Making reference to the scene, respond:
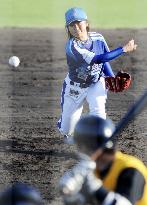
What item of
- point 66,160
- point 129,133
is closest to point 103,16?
point 129,133

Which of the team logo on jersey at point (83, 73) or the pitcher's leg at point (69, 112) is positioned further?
the pitcher's leg at point (69, 112)

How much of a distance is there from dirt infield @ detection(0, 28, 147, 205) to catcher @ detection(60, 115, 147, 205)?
10.2ft

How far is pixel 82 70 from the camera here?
31.3 ft

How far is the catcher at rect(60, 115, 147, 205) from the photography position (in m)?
4.29

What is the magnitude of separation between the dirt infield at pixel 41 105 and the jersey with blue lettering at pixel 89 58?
0.98 metres

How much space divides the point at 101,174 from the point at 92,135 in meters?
0.27

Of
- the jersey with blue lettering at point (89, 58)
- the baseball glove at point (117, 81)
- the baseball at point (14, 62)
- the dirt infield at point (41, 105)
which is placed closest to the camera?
the dirt infield at point (41, 105)

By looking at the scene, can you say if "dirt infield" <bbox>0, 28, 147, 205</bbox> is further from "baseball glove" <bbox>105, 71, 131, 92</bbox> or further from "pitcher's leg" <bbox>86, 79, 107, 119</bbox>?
"baseball glove" <bbox>105, 71, 131, 92</bbox>

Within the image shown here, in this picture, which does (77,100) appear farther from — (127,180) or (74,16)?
(127,180)

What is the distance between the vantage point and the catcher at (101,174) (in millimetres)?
4293

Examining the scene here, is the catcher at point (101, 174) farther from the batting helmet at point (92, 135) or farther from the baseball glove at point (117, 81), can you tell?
the baseball glove at point (117, 81)

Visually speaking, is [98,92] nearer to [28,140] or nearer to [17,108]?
[28,140]

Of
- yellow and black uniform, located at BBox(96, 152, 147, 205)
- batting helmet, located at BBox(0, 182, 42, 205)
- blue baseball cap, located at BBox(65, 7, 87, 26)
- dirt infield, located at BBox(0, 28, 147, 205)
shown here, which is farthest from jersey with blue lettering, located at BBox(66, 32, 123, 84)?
batting helmet, located at BBox(0, 182, 42, 205)

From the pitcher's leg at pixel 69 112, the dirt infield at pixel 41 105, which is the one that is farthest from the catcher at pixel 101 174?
the pitcher's leg at pixel 69 112
